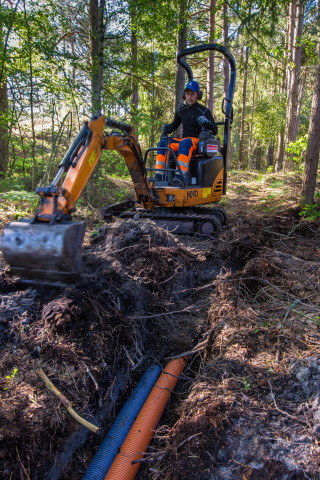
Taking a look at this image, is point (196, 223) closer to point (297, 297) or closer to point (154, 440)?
point (297, 297)

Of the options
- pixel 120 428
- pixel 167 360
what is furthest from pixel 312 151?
pixel 120 428

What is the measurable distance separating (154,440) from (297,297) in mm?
2182

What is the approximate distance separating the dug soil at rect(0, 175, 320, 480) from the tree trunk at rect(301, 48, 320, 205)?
138 inches

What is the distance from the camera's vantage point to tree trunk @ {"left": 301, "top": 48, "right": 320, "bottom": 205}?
725 centimetres

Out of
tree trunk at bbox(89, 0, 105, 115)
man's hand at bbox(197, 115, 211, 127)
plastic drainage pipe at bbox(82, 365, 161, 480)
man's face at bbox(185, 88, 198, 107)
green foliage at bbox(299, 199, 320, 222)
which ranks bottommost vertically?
plastic drainage pipe at bbox(82, 365, 161, 480)

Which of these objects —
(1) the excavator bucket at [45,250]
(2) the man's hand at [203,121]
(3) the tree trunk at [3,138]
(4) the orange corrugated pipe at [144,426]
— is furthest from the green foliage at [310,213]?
(3) the tree trunk at [3,138]

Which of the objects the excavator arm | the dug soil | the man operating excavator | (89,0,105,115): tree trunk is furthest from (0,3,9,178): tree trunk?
the excavator arm

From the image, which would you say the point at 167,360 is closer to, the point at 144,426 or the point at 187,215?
the point at 144,426

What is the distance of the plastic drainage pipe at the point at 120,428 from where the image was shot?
2.29 meters

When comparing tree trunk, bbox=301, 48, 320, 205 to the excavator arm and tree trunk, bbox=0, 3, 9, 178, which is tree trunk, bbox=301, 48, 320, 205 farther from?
tree trunk, bbox=0, 3, 9, 178

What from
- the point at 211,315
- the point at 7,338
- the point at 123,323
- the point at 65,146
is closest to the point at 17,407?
the point at 7,338

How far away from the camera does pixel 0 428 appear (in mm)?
2025

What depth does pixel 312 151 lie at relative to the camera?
7.54 m

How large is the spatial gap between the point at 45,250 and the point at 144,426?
64.3 inches
